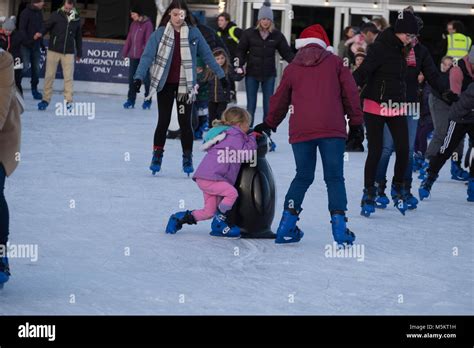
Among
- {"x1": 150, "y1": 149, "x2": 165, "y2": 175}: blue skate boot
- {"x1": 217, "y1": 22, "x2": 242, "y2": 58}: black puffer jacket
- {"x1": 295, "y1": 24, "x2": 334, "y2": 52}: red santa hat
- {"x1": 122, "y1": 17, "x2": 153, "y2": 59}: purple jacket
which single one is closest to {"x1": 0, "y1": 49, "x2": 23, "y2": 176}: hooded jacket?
{"x1": 295, "y1": 24, "x2": 334, "y2": 52}: red santa hat

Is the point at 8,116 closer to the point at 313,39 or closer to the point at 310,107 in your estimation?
the point at 310,107

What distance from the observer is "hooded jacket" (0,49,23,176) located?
637 centimetres

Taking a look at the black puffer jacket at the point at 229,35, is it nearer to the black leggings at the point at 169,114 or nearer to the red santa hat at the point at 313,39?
the black leggings at the point at 169,114

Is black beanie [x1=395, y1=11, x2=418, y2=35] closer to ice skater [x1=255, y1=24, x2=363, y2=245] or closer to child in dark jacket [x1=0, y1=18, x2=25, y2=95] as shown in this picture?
ice skater [x1=255, y1=24, x2=363, y2=245]

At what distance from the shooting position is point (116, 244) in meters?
8.11

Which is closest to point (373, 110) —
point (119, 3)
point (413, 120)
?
point (413, 120)

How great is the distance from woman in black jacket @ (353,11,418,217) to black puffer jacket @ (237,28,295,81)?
4.55 m

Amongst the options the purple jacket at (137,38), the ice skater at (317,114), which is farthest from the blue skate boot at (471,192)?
the purple jacket at (137,38)

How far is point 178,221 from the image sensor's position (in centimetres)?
854

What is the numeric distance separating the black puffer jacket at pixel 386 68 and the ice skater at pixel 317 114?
1337 mm

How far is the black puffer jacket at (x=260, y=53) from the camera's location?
14.4m
